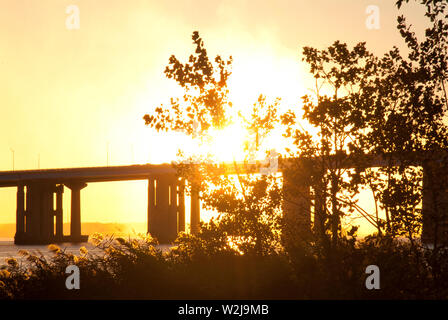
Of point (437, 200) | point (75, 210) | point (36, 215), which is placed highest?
point (75, 210)

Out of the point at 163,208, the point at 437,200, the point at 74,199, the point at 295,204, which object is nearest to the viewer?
the point at 437,200

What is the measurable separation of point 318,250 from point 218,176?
564 cm

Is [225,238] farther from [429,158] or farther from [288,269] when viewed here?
[429,158]

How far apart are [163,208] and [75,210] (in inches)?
1336

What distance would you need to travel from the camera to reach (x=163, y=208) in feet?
401

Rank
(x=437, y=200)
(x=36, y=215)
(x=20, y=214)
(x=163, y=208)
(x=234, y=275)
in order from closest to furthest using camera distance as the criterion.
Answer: (x=234, y=275), (x=437, y=200), (x=163, y=208), (x=20, y=214), (x=36, y=215)

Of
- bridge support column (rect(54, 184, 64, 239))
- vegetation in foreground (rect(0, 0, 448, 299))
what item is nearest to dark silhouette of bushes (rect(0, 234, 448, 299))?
vegetation in foreground (rect(0, 0, 448, 299))

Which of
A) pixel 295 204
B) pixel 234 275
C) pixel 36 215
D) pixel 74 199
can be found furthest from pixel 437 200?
pixel 74 199

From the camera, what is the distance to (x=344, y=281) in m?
14.8

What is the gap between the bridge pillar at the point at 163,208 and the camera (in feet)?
397

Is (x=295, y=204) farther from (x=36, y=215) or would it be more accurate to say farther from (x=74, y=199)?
(x=74, y=199)
